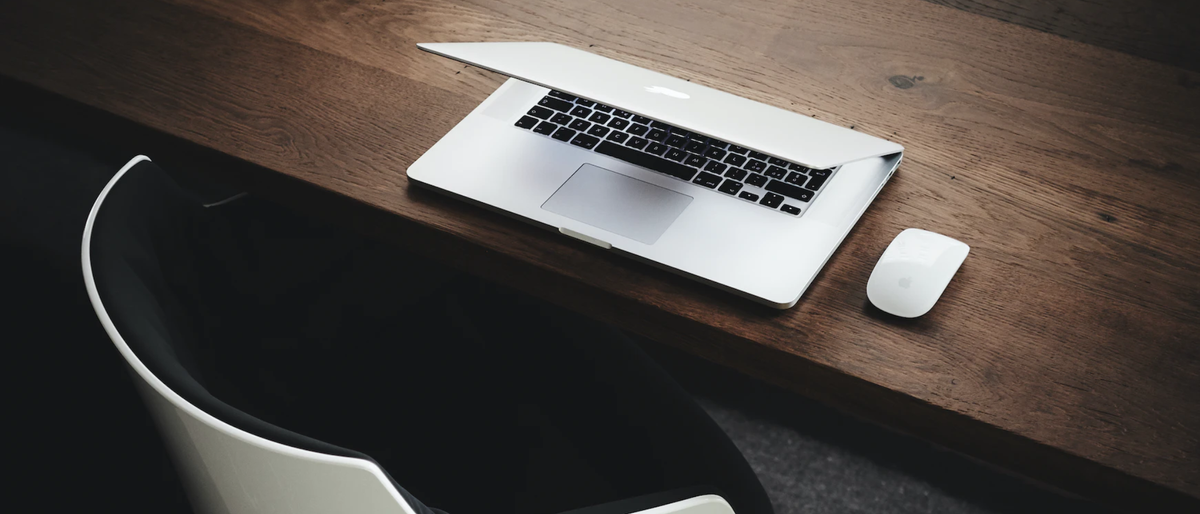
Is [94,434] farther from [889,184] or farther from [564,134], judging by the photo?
[889,184]

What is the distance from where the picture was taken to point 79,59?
106 centimetres

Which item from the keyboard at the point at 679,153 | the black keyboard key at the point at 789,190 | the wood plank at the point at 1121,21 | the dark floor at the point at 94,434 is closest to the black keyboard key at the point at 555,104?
the keyboard at the point at 679,153

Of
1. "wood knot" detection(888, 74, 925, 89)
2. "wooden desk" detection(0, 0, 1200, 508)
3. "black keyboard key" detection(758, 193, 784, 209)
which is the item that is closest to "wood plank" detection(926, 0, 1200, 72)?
"wooden desk" detection(0, 0, 1200, 508)

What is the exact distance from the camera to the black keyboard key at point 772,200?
2.72 ft

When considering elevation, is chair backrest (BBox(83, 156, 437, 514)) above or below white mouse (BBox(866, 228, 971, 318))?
above

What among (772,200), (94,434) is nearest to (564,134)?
(772,200)

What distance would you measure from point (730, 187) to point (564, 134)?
0.61ft

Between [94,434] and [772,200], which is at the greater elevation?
[772,200]

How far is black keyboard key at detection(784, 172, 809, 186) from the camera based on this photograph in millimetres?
848

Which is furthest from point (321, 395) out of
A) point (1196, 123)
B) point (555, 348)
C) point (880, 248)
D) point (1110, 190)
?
point (1196, 123)

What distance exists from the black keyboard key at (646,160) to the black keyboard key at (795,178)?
90 millimetres

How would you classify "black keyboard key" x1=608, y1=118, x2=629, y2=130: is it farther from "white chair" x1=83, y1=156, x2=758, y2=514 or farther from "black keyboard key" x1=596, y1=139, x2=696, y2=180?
"white chair" x1=83, y1=156, x2=758, y2=514

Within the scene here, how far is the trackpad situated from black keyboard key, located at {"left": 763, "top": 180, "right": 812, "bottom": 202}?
0.08 meters

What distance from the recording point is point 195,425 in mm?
578
